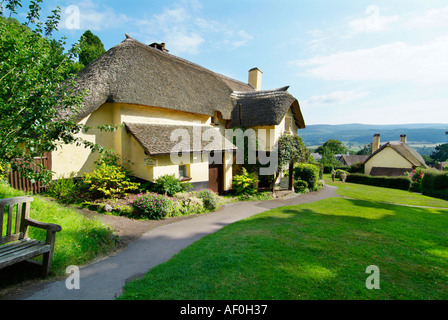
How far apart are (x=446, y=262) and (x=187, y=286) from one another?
623cm

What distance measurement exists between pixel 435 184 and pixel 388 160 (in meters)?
14.2

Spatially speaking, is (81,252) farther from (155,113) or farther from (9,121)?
(155,113)

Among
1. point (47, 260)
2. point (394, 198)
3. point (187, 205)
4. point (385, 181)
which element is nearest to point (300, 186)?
point (394, 198)

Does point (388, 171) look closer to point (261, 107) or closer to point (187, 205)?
point (261, 107)

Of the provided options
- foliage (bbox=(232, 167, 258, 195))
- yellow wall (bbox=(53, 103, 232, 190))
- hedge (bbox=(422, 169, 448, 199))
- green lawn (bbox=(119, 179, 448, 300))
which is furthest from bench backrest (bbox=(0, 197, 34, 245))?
hedge (bbox=(422, 169, 448, 199))

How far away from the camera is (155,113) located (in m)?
12.4

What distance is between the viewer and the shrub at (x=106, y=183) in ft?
31.2

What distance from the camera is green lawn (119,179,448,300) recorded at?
377 cm

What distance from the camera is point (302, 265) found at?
15.3 feet

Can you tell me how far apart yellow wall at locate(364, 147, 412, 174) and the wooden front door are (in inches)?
1441

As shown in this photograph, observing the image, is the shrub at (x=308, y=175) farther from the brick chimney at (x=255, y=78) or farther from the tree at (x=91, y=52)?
the tree at (x=91, y=52)

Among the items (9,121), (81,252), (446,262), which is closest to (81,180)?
(81,252)

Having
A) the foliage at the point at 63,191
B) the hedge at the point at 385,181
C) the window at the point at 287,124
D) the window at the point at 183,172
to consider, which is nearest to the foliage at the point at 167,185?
the window at the point at 183,172

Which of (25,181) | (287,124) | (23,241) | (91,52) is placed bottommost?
(23,241)
